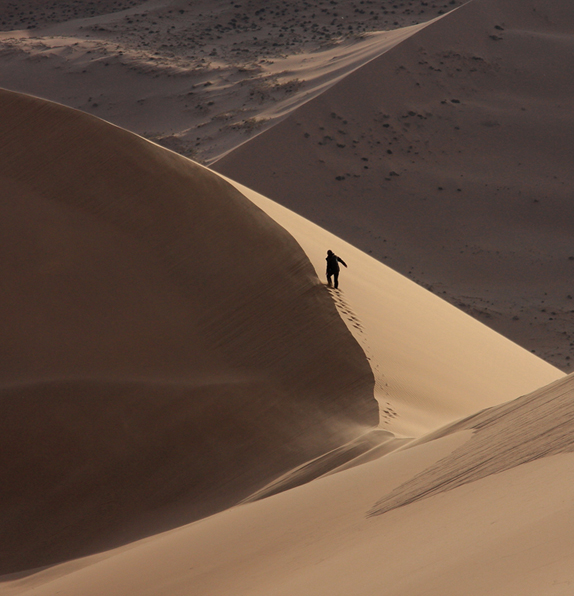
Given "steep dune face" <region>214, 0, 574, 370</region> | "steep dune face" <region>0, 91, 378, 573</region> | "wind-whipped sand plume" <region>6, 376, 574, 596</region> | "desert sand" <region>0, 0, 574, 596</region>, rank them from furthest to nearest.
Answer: "steep dune face" <region>214, 0, 574, 370</region>, "steep dune face" <region>0, 91, 378, 573</region>, "desert sand" <region>0, 0, 574, 596</region>, "wind-whipped sand plume" <region>6, 376, 574, 596</region>

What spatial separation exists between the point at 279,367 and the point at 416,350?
6.69 ft

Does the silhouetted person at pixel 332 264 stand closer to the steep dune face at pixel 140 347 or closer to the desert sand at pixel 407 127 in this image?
the steep dune face at pixel 140 347

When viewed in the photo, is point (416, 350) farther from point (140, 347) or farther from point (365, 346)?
point (140, 347)

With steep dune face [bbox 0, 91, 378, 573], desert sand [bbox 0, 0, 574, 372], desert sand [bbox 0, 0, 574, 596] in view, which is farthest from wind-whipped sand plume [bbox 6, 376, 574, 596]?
desert sand [bbox 0, 0, 574, 372]

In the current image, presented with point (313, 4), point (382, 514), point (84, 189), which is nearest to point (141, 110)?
point (313, 4)

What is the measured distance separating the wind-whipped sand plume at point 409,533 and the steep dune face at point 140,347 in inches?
47.7

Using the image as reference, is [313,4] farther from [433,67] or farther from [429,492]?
[429,492]

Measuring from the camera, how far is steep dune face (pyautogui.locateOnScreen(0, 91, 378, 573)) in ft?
25.3

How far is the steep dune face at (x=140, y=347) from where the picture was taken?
771cm

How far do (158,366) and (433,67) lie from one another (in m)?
19.5

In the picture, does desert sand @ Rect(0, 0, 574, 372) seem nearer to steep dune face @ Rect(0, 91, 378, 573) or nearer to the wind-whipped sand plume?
steep dune face @ Rect(0, 91, 378, 573)

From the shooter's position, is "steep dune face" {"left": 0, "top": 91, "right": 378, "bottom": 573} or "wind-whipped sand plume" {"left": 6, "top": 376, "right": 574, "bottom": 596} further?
"steep dune face" {"left": 0, "top": 91, "right": 378, "bottom": 573}

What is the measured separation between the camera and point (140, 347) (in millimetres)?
9109

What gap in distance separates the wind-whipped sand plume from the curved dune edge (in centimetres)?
184
